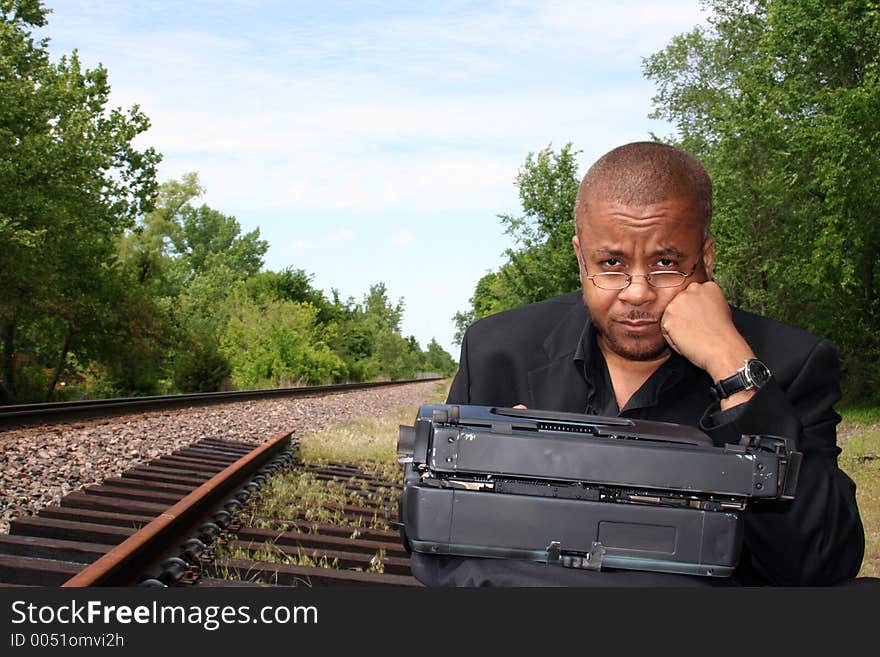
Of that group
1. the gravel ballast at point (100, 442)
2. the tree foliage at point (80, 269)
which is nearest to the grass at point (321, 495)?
the gravel ballast at point (100, 442)

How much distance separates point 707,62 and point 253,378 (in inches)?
985

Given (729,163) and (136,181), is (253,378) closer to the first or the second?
(136,181)

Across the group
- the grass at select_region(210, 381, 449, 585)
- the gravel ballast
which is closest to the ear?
the grass at select_region(210, 381, 449, 585)

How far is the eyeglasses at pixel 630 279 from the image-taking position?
199 centimetres

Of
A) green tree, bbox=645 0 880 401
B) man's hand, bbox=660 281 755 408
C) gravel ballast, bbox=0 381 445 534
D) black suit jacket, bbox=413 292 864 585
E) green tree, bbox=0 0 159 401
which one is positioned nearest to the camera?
black suit jacket, bbox=413 292 864 585

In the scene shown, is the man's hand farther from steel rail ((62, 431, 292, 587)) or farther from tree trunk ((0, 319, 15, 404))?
tree trunk ((0, 319, 15, 404))

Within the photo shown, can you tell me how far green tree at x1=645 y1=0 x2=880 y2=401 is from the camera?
20766 mm

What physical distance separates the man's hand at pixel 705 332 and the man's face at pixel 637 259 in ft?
0.12

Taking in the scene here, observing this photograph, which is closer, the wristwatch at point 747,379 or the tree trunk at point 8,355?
the wristwatch at point 747,379

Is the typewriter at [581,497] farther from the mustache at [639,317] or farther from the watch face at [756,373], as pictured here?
the mustache at [639,317]

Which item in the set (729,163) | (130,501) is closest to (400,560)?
(130,501)

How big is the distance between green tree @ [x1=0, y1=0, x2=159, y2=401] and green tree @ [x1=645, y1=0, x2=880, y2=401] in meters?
20.5

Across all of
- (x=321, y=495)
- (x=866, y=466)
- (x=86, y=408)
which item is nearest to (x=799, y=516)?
(x=321, y=495)

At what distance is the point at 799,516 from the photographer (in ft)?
5.89
